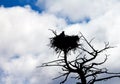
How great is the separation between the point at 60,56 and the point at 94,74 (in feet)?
8.85

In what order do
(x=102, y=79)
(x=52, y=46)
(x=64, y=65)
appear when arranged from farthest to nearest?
1. (x=52, y=46)
2. (x=64, y=65)
3. (x=102, y=79)

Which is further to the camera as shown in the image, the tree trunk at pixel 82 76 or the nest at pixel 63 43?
the nest at pixel 63 43

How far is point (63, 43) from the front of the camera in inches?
943

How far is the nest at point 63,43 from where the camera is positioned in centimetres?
2369

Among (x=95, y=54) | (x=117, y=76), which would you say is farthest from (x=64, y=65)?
(x=117, y=76)

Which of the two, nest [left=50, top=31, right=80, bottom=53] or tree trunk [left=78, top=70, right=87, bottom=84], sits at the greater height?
nest [left=50, top=31, right=80, bottom=53]

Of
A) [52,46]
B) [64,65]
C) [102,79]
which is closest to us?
[102,79]

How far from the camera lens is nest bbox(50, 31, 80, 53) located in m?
23.7

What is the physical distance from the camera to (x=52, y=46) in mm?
24141

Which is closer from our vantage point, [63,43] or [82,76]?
[82,76]

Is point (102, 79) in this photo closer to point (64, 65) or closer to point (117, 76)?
point (117, 76)

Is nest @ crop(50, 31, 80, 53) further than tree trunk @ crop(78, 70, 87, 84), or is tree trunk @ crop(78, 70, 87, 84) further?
nest @ crop(50, 31, 80, 53)

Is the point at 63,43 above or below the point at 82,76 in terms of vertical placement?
above

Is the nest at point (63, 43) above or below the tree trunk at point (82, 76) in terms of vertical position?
above
